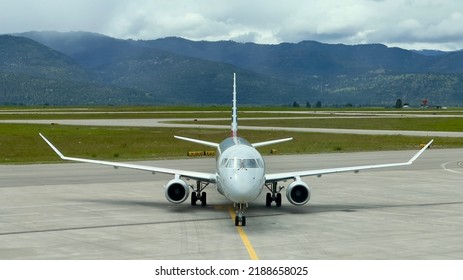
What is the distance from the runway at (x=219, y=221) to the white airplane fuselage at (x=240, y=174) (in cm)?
146

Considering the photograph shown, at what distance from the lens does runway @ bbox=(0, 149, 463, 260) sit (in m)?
23.8

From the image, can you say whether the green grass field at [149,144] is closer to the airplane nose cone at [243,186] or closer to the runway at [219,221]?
the runway at [219,221]

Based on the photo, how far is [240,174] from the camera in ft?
91.8

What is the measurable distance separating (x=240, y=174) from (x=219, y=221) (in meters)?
3.21

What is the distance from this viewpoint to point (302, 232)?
90.2ft

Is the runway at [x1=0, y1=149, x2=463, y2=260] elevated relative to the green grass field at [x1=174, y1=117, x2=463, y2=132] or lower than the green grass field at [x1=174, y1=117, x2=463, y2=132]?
lower

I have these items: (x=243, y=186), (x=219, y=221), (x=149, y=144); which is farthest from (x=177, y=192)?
(x=149, y=144)

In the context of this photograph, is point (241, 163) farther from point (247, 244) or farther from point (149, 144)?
point (149, 144)

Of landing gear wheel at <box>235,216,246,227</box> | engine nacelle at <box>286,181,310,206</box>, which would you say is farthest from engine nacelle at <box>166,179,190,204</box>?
engine nacelle at <box>286,181,310,206</box>

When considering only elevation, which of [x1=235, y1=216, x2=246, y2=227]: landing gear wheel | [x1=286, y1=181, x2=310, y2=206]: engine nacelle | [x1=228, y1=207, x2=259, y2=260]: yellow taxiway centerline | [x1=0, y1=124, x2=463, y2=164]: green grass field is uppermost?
[x1=0, y1=124, x2=463, y2=164]: green grass field

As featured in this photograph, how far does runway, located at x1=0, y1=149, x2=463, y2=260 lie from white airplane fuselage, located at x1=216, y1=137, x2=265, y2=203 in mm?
1455

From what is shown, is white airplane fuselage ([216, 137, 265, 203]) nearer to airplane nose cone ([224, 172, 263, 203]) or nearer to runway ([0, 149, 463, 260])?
airplane nose cone ([224, 172, 263, 203])

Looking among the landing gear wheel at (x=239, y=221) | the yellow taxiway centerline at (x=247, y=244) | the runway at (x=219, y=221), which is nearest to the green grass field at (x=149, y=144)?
the runway at (x=219, y=221)

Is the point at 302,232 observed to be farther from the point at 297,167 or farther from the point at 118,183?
the point at 297,167
